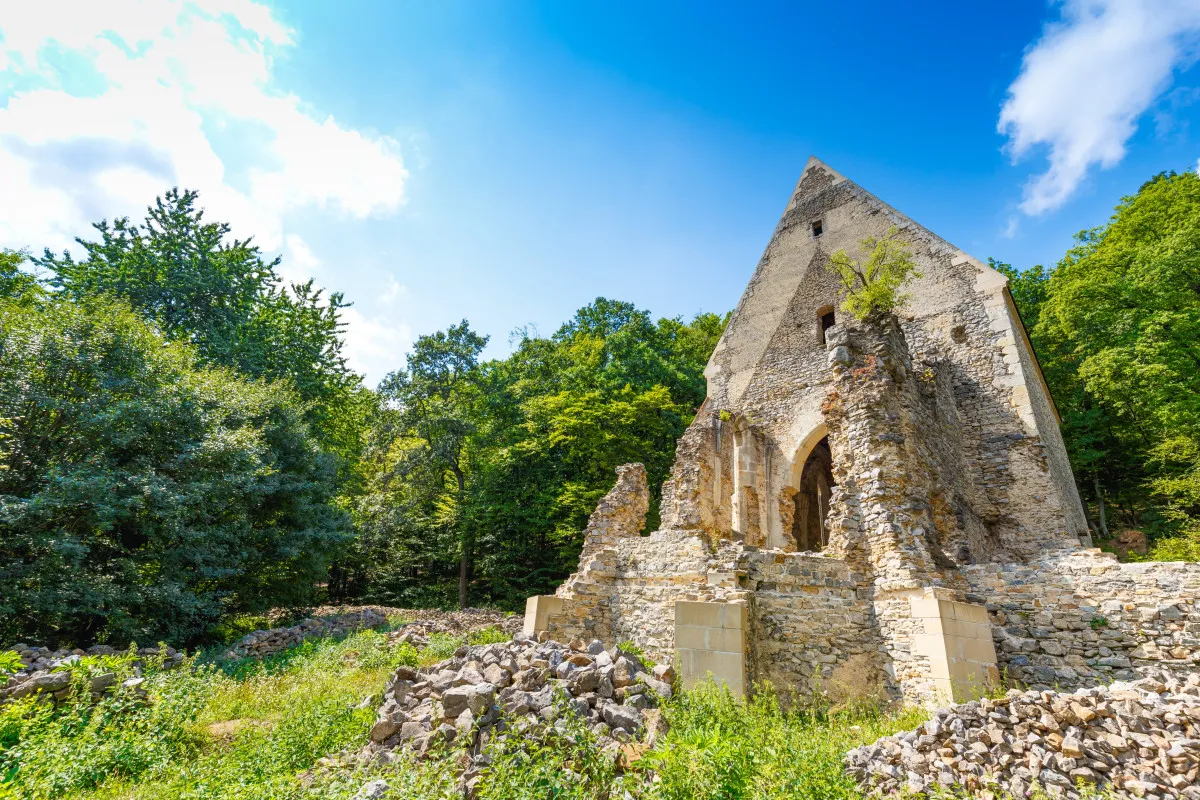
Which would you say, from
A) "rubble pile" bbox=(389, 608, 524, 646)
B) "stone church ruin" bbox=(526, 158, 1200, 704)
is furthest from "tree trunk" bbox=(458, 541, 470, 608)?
"stone church ruin" bbox=(526, 158, 1200, 704)

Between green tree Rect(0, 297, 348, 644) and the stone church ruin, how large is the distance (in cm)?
783

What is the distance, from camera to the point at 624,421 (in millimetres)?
19484

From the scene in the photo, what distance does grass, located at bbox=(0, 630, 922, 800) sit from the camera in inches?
161

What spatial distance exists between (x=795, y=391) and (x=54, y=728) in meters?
14.3

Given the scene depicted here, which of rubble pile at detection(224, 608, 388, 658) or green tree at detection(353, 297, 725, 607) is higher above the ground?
green tree at detection(353, 297, 725, 607)

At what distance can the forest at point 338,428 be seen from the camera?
10383mm

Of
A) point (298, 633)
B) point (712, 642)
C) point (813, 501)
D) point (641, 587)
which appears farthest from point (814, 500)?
point (298, 633)

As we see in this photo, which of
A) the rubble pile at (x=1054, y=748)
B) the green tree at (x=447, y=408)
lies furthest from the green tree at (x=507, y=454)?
the rubble pile at (x=1054, y=748)

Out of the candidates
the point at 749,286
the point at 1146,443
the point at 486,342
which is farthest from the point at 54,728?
the point at 1146,443

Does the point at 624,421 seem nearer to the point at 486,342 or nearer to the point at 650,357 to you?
the point at 650,357

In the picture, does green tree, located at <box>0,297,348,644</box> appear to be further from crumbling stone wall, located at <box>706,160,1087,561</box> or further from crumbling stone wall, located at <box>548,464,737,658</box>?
crumbling stone wall, located at <box>706,160,1087,561</box>

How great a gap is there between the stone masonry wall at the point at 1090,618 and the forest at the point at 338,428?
21.2 feet

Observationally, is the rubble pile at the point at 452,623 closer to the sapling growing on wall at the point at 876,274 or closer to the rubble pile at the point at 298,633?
the rubble pile at the point at 298,633

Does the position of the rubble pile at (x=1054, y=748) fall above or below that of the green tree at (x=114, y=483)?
below
